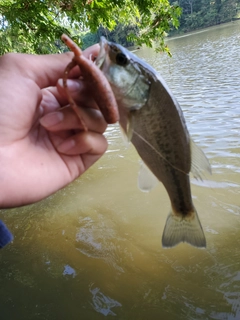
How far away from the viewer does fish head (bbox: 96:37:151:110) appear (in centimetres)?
167

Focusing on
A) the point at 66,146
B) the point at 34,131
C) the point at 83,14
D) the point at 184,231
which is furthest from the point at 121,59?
the point at 83,14

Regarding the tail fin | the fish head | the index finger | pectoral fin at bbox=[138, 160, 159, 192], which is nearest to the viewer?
the fish head

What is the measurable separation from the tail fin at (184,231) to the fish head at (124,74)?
99 centimetres

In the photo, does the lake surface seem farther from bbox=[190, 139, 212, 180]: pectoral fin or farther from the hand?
the hand

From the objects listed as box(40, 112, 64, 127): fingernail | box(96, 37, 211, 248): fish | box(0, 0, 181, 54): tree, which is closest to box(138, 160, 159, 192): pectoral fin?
box(96, 37, 211, 248): fish

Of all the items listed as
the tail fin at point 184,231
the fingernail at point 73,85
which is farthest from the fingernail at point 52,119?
the tail fin at point 184,231

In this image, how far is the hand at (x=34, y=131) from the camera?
175cm

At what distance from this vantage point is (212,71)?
1683 cm

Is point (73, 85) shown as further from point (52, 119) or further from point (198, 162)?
point (198, 162)

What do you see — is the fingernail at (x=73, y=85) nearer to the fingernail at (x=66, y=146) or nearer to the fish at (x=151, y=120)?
the fish at (x=151, y=120)

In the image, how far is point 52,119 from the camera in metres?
1.69

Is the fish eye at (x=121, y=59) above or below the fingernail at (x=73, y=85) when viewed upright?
above

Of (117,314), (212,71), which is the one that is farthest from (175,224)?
(212,71)

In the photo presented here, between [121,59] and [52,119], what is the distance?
1.67 ft
